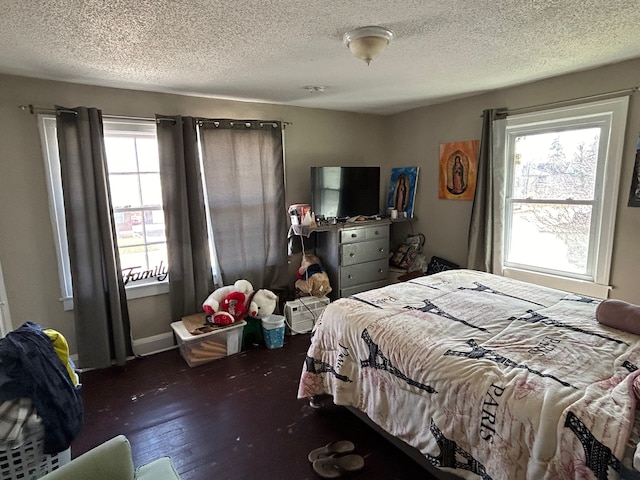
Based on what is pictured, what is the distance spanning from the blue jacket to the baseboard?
171 cm

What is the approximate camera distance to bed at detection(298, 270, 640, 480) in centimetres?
111

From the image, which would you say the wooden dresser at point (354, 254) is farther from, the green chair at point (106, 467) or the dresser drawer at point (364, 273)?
the green chair at point (106, 467)

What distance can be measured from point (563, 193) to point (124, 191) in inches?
147

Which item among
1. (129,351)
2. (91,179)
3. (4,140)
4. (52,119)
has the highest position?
(52,119)

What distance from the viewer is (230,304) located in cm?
304

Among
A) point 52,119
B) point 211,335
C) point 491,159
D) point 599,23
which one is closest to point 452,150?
point 491,159

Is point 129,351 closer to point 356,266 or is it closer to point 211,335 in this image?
point 211,335

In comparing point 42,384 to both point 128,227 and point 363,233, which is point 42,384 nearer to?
point 128,227

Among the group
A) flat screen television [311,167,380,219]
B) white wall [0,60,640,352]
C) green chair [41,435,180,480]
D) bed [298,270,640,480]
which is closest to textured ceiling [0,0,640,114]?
white wall [0,60,640,352]

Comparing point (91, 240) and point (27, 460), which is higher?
point (91, 240)

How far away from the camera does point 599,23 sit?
1786mm

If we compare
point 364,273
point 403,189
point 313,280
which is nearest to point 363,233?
point 364,273

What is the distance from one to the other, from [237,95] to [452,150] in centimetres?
224

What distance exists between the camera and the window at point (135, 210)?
2.84 meters
